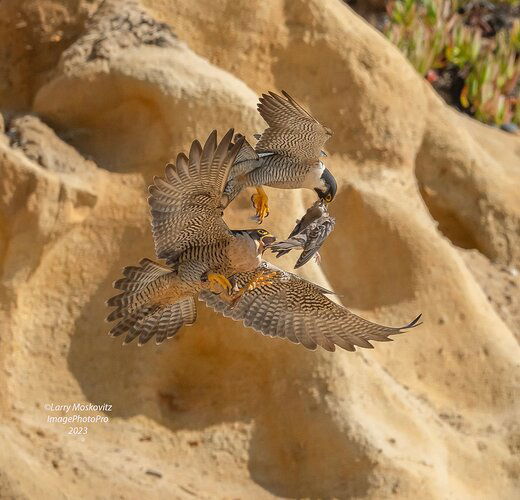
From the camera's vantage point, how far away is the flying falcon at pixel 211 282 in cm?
720

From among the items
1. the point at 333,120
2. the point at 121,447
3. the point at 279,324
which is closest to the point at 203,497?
the point at 121,447

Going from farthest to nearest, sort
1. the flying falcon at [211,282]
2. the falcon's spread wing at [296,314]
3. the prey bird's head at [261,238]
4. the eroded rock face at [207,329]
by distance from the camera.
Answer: the eroded rock face at [207,329] → the falcon's spread wing at [296,314] → the prey bird's head at [261,238] → the flying falcon at [211,282]

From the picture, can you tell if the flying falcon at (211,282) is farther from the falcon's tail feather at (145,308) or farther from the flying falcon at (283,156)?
the flying falcon at (283,156)

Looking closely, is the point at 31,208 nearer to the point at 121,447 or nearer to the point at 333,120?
the point at 121,447

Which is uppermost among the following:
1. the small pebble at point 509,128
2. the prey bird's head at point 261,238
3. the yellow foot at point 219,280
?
the prey bird's head at point 261,238

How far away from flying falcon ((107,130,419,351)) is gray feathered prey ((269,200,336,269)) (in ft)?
0.58

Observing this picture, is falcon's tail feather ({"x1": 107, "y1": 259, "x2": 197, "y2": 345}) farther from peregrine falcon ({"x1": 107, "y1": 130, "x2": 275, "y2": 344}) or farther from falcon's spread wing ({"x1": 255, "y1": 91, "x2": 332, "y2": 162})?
falcon's spread wing ({"x1": 255, "y1": 91, "x2": 332, "y2": 162})

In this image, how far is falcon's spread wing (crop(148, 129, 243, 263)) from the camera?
6.93 m

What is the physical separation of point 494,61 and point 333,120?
14.4ft

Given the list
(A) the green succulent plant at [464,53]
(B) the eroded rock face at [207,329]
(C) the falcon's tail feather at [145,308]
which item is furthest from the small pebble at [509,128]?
(C) the falcon's tail feather at [145,308]

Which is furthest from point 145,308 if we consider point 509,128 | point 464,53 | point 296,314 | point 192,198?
point 464,53

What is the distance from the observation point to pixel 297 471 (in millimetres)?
9219

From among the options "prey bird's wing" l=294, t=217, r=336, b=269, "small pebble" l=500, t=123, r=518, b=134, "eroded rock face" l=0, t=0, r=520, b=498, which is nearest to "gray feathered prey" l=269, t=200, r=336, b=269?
"prey bird's wing" l=294, t=217, r=336, b=269

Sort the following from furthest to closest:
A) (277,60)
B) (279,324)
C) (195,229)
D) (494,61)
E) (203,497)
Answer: (494,61) → (277,60) → (203,497) → (279,324) → (195,229)
